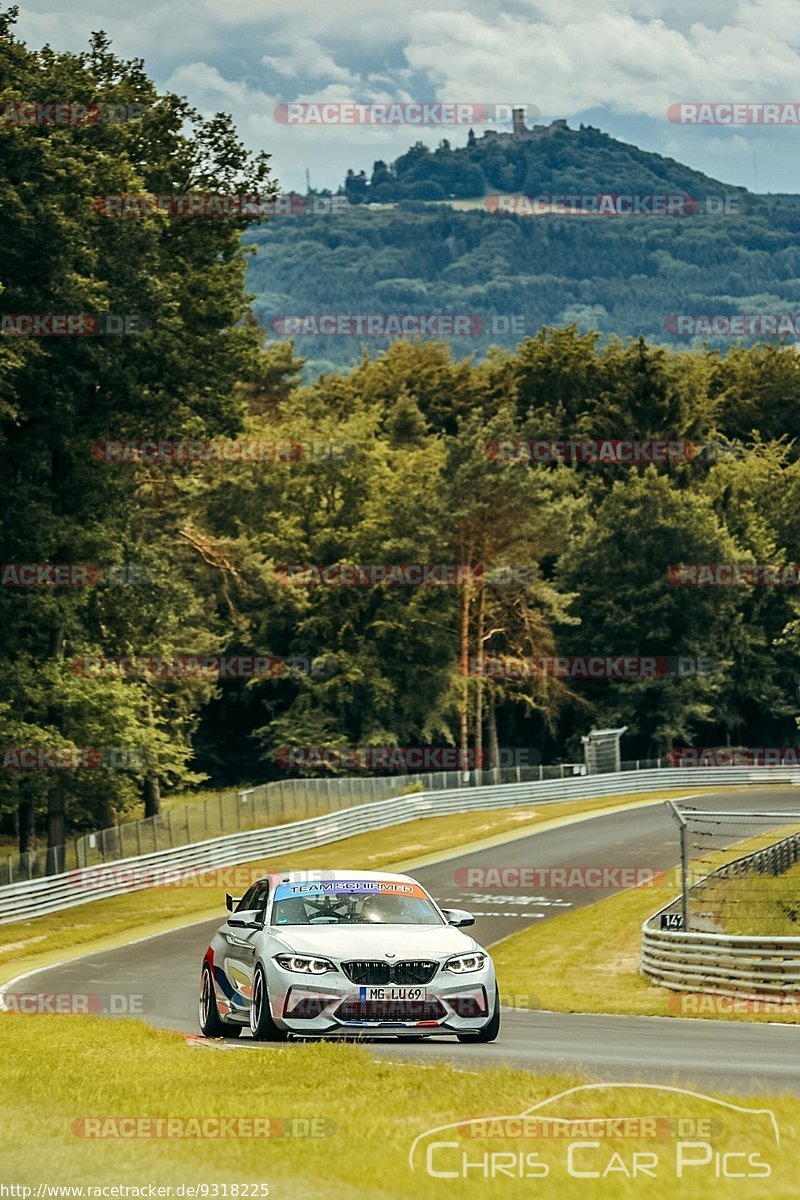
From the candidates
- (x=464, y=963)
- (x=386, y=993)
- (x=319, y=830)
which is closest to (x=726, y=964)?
(x=464, y=963)

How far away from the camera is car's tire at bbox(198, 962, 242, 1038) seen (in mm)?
16031

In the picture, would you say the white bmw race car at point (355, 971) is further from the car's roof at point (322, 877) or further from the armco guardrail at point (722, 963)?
the armco guardrail at point (722, 963)

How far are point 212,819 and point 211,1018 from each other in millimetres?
33691

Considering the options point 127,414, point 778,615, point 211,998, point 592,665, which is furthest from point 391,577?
point 211,998

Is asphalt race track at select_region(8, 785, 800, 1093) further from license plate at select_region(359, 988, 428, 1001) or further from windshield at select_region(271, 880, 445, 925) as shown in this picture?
windshield at select_region(271, 880, 445, 925)

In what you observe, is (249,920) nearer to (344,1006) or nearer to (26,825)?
(344,1006)

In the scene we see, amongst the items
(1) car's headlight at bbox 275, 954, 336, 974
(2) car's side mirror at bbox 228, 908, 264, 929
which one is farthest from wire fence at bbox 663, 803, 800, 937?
(1) car's headlight at bbox 275, 954, 336, 974

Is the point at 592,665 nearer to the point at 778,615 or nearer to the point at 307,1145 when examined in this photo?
the point at 778,615

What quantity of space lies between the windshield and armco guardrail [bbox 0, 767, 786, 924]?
26673 mm

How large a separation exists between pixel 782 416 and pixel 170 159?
69.0 metres

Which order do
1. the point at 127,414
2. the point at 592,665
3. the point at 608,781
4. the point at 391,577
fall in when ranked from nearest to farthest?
1. the point at 127,414
2. the point at 608,781
3. the point at 391,577
4. the point at 592,665

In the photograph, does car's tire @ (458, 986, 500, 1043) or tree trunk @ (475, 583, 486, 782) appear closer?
car's tire @ (458, 986, 500, 1043)

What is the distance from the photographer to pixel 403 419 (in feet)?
318

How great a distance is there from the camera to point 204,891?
4550 centimetres
